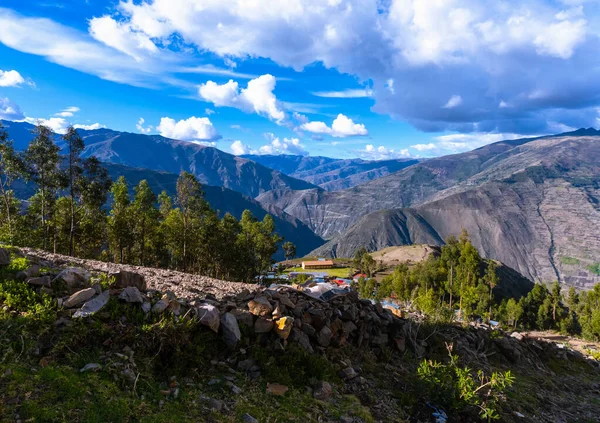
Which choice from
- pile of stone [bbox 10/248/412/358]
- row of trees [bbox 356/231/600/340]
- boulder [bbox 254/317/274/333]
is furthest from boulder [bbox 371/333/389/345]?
row of trees [bbox 356/231/600/340]

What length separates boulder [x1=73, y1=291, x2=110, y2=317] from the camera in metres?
9.35

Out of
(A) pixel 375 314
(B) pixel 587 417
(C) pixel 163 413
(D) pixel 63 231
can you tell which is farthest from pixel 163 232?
(B) pixel 587 417

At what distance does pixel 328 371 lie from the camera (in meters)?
11.5

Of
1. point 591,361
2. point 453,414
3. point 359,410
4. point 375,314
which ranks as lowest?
point 591,361

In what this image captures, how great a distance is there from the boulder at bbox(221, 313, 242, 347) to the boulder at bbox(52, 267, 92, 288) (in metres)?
4.72

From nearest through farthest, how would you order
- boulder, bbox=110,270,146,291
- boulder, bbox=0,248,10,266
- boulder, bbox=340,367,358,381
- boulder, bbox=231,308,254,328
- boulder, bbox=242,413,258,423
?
boulder, bbox=242,413,258,423 < boulder, bbox=0,248,10,266 < boulder, bbox=110,270,146,291 < boulder, bbox=231,308,254,328 < boulder, bbox=340,367,358,381

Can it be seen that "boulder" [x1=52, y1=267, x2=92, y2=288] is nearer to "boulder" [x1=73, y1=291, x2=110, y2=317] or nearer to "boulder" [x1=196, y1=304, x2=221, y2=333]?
"boulder" [x1=73, y1=291, x2=110, y2=317]

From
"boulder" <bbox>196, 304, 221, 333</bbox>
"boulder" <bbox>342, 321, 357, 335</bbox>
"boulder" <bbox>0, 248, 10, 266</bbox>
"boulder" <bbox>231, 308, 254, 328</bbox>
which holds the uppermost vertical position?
"boulder" <bbox>0, 248, 10, 266</bbox>

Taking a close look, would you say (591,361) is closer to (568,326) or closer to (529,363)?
(529,363)

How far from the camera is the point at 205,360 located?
1001 centimetres

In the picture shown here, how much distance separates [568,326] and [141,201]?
279ft

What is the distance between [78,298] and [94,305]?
0.51m

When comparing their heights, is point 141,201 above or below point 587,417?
above

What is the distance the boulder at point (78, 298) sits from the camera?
9.62m
